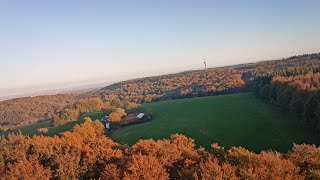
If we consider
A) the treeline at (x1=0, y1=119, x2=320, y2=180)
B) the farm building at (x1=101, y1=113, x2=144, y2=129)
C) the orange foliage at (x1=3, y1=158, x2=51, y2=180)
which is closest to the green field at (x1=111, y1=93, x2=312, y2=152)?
the farm building at (x1=101, y1=113, x2=144, y2=129)

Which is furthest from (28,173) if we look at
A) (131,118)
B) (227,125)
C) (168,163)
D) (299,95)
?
(131,118)

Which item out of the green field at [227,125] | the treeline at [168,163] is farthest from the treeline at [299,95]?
the treeline at [168,163]

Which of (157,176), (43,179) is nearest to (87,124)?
(43,179)

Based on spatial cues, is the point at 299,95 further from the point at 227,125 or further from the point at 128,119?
the point at 128,119

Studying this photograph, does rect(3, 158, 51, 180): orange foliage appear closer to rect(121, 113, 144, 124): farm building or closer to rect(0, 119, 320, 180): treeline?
rect(0, 119, 320, 180): treeline

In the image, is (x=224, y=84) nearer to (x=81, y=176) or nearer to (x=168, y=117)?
(x=168, y=117)

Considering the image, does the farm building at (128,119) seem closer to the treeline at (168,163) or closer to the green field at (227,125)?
the green field at (227,125)
